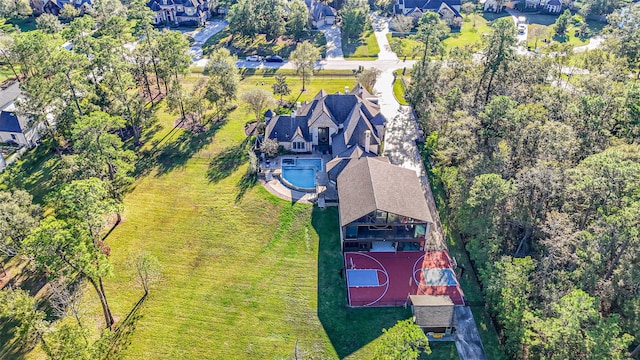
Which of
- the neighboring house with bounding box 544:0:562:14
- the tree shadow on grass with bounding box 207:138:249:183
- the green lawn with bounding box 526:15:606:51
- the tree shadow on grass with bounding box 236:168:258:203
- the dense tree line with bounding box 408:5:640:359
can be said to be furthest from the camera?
the neighboring house with bounding box 544:0:562:14

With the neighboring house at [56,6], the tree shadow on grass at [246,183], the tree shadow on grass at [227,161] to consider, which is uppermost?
the neighboring house at [56,6]

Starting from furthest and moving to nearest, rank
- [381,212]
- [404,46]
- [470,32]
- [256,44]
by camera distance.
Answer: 1. [470,32]
2. [256,44]
3. [404,46]
4. [381,212]

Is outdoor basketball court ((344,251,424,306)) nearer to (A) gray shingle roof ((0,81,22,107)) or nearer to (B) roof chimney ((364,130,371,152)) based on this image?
(B) roof chimney ((364,130,371,152))

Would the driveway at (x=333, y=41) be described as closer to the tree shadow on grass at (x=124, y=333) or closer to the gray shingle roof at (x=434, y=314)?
the gray shingle roof at (x=434, y=314)

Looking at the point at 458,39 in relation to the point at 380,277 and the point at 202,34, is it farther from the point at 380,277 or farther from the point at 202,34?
the point at 380,277

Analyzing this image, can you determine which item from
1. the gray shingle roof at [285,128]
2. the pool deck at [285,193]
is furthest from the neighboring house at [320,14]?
the pool deck at [285,193]

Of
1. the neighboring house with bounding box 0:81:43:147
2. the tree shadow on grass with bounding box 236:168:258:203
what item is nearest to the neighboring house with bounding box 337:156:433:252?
the tree shadow on grass with bounding box 236:168:258:203

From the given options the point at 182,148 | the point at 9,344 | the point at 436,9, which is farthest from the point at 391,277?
the point at 436,9
